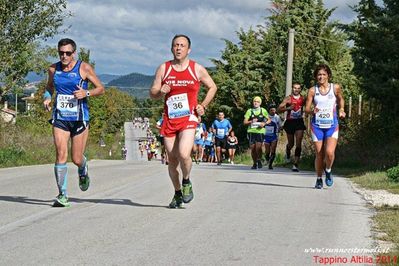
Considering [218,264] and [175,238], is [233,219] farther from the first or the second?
[218,264]

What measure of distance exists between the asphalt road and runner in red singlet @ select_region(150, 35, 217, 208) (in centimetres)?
77

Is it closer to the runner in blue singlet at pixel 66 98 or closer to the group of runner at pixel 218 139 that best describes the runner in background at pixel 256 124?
the group of runner at pixel 218 139

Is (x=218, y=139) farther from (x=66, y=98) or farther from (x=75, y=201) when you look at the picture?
(x=66, y=98)

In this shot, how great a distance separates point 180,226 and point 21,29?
18862mm

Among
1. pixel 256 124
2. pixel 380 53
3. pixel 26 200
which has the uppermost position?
pixel 380 53

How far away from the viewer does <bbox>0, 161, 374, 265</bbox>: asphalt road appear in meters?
5.41

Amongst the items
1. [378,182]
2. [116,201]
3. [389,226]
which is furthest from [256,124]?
[389,226]

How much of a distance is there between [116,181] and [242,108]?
99.3ft

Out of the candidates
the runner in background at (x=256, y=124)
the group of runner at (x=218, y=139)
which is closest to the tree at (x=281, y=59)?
the group of runner at (x=218, y=139)

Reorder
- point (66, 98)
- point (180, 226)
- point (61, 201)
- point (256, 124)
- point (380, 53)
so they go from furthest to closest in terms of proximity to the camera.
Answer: point (256, 124), point (380, 53), point (66, 98), point (61, 201), point (180, 226)

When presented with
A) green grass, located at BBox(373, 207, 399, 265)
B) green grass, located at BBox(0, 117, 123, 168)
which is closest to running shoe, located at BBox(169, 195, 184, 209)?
green grass, located at BBox(373, 207, 399, 265)

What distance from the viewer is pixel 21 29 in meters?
24.0

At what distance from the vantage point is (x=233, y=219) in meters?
7.30

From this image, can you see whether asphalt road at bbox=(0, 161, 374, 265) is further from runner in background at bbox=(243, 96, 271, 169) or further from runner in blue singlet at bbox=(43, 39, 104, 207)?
runner in background at bbox=(243, 96, 271, 169)
